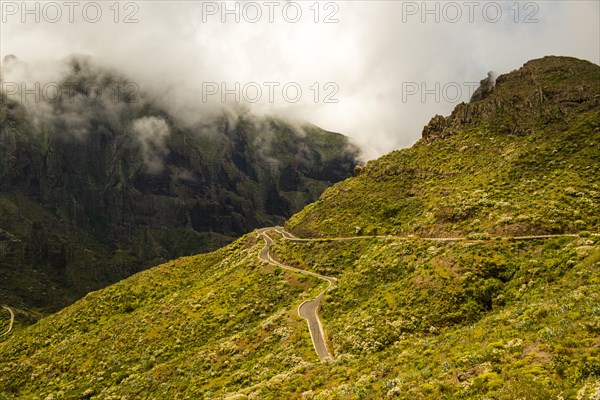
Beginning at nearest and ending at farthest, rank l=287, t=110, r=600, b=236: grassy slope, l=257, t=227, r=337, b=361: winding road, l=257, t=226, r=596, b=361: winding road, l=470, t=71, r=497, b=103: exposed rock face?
l=257, t=227, r=337, b=361: winding road
l=257, t=226, r=596, b=361: winding road
l=287, t=110, r=600, b=236: grassy slope
l=470, t=71, r=497, b=103: exposed rock face

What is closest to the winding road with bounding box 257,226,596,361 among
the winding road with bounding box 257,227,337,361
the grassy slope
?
the winding road with bounding box 257,227,337,361

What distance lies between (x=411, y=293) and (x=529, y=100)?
64821 mm

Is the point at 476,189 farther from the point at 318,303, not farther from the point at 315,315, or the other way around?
the point at 315,315

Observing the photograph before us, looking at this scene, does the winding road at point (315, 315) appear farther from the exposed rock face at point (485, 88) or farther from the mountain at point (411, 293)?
the exposed rock face at point (485, 88)

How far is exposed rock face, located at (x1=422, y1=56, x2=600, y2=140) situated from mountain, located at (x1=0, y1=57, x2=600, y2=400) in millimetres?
415

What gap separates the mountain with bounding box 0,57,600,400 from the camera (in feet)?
89.9

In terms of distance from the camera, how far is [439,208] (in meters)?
69.0

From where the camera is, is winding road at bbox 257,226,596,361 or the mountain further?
winding road at bbox 257,226,596,361

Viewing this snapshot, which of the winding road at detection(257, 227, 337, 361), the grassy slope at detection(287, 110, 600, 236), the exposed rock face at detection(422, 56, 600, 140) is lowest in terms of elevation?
the winding road at detection(257, 227, 337, 361)

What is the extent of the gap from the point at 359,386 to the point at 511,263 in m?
26.7

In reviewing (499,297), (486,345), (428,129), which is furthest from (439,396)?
(428,129)

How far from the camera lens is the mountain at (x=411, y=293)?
2739 cm

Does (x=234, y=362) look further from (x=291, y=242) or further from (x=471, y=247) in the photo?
(x=291, y=242)

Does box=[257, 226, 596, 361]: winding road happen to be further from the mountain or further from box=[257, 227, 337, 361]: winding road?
the mountain
